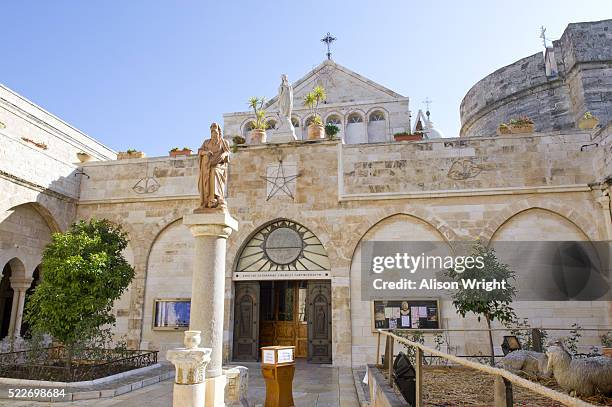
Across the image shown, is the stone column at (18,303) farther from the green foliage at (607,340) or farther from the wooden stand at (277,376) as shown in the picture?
the green foliage at (607,340)

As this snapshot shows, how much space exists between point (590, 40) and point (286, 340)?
15573 millimetres

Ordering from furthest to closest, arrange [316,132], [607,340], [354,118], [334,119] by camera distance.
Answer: [334,119], [354,118], [316,132], [607,340]

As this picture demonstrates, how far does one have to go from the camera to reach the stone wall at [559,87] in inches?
634

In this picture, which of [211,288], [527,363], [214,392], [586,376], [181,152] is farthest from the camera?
[181,152]

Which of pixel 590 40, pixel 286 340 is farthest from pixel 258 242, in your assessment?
pixel 590 40

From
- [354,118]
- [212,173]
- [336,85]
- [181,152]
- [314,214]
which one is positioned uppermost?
[336,85]

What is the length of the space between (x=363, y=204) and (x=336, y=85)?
15.2 meters

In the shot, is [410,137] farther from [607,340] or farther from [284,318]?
[607,340]

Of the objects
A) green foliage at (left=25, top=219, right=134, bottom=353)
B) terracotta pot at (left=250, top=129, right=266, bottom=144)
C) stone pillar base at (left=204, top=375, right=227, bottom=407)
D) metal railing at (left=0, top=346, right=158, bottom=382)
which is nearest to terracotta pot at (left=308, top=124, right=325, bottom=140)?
terracotta pot at (left=250, top=129, right=266, bottom=144)

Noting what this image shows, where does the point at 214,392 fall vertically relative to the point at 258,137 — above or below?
below

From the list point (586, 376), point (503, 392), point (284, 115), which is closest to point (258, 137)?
point (284, 115)

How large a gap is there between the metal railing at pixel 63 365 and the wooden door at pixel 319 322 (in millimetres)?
4471

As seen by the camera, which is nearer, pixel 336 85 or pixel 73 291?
pixel 73 291

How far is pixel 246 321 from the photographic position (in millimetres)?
13461
